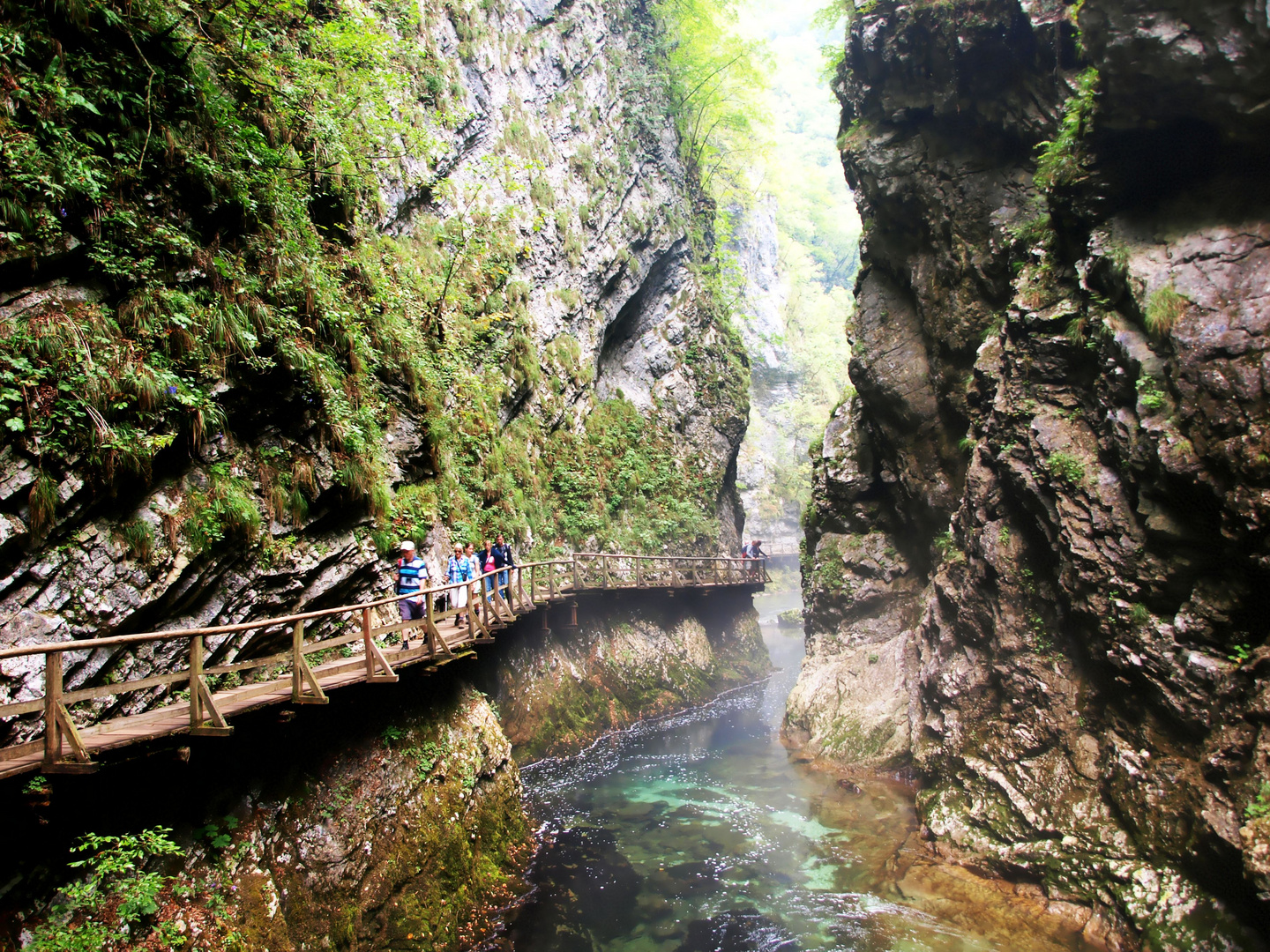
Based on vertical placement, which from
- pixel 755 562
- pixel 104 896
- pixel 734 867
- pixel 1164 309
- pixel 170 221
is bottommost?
pixel 734 867

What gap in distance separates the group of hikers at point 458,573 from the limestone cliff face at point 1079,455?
8.81 meters

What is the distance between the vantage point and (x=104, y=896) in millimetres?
4574

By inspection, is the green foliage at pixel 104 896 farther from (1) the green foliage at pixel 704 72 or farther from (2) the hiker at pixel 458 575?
(1) the green foliage at pixel 704 72

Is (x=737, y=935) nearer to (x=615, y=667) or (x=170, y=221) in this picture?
(x=615, y=667)

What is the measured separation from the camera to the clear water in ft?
28.0

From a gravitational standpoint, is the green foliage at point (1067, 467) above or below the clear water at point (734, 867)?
above

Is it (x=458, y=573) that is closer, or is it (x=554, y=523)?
(x=458, y=573)

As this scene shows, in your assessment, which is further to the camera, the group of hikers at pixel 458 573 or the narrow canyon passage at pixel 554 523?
the group of hikers at pixel 458 573

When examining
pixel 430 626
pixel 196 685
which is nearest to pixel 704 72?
pixel 430 626

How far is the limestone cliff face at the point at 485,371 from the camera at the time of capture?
559 centimetres

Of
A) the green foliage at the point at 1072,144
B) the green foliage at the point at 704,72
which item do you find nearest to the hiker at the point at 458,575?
the green foliage at the point at 1072,144

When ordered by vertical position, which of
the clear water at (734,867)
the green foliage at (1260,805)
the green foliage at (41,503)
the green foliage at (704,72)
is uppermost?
the green foliage at (704,72)

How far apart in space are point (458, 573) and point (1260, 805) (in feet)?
35.6

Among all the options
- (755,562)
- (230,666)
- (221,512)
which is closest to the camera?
(230,666)
